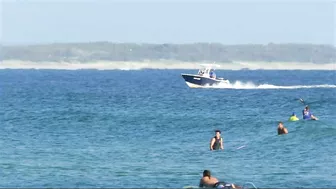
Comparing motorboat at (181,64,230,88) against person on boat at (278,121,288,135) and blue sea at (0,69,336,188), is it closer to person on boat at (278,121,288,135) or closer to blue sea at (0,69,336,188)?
blue sea at (0,69,336,188)

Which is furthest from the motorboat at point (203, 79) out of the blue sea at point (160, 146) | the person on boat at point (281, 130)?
the person on boat at point (281, 130)

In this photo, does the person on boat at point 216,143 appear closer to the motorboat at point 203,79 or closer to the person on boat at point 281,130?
the person on boat at point 281,130

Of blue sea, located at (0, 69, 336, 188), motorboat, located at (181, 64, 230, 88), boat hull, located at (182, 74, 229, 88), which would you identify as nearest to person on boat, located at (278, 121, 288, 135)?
blue sea, located at (0, 69, 336, 188)

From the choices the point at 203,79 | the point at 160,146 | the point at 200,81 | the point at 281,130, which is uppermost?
the point at 203,79

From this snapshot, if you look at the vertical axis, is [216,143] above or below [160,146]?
above

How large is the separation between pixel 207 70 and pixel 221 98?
11110 mm

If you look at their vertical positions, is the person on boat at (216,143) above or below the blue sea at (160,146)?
above

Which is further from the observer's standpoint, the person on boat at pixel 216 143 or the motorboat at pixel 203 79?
the motorboat at pixel 203 79

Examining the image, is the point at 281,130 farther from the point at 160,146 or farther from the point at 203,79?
the point at 203,79

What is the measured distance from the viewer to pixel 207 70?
324ft

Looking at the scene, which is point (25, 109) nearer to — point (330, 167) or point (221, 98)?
point (221, 98)

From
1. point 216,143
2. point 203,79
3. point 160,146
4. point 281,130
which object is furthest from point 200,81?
point 216,143

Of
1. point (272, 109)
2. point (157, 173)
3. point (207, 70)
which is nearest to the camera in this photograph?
point (157, 173)

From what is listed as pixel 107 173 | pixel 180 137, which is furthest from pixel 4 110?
pixel 107 173
